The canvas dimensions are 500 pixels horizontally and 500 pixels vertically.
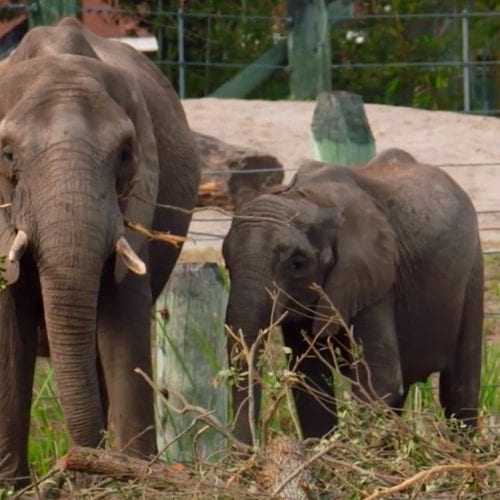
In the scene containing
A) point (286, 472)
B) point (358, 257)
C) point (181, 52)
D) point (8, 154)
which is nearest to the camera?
point (286, 472)

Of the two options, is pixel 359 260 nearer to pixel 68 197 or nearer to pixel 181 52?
pixel 68 197

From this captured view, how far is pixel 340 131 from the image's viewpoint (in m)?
9.05

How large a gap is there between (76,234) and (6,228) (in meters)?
0.34

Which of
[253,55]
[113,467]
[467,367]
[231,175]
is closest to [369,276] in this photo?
[467,367]

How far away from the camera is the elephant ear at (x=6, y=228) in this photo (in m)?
6.29

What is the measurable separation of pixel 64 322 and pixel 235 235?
101 centimetres

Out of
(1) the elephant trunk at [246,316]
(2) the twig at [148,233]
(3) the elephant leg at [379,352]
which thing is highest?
(2) the twig at [148,233]

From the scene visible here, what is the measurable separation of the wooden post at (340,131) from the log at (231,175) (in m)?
2.90

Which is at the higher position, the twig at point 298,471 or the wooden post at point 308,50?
the twig at point 298,471

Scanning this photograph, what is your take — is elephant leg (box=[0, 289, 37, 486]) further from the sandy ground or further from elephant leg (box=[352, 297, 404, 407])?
the sandy ground

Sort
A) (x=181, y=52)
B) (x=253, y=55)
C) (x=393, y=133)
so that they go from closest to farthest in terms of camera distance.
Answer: (x=393, y=133) → (x=181, y=52) → (x=253, y=55)

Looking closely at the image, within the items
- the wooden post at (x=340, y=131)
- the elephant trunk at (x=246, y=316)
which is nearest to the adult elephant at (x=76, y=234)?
the elephant trunk at (x=246, y=316)

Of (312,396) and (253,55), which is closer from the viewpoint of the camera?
→ (312,396)

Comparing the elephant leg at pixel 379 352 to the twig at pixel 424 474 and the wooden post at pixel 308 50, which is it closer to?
the twig at pixel 424 474
